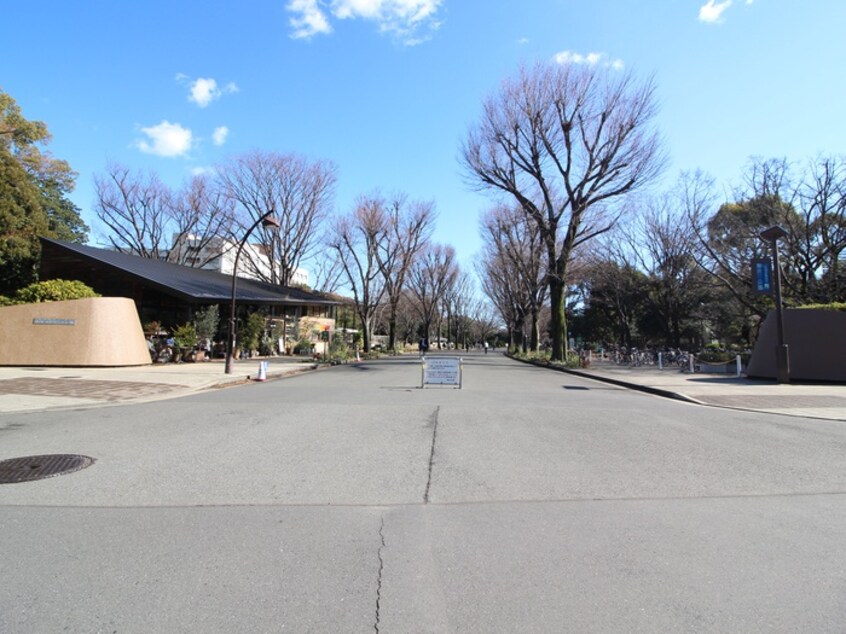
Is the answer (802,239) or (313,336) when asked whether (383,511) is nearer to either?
(802,239)

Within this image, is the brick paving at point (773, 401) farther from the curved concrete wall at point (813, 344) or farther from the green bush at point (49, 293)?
the green bush at point (49, 293)

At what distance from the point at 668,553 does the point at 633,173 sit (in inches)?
1160

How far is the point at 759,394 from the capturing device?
15.4 m

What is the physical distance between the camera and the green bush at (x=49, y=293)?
2191 centimetres

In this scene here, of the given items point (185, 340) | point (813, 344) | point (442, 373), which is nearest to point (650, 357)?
point (813, 344)

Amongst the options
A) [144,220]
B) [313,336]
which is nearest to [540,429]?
[313,336]

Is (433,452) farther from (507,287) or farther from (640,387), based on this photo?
(507,287)

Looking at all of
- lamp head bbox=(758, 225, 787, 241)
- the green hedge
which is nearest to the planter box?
lamp head bbox=(758, 225, 787, 241)

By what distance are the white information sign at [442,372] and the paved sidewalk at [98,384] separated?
22.5 feet

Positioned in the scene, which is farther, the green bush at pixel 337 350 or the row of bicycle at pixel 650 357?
the green bush at pixel 337 350

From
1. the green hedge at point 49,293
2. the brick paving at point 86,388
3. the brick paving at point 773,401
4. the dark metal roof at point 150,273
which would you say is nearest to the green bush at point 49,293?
the green hedge at point 49,293

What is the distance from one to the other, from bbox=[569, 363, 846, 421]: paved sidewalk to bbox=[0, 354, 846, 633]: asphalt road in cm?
343

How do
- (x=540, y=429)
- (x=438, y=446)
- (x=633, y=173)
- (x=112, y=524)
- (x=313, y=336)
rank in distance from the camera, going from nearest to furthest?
(x=112, y=524) < (x=438, y=446) < (x=540, y=429) < (x=633, y=173) < (x=313, y=336)

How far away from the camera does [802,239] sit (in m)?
33.0
